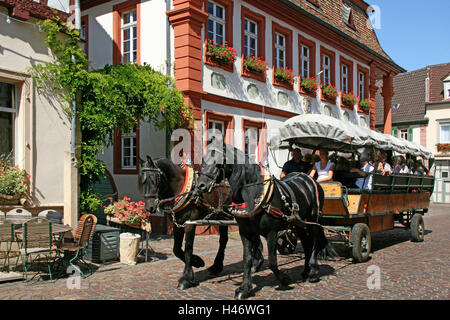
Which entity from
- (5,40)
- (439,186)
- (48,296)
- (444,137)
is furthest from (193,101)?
(444,137)

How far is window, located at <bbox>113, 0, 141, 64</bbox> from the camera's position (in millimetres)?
13039

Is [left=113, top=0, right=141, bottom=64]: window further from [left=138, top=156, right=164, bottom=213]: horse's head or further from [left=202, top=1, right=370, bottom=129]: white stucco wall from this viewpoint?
[left=138, top=156, right=164, bottom=213]: horse's head

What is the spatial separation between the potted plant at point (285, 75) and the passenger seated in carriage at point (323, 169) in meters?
7.18

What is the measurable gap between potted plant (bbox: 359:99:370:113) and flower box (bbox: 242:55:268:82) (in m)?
8.45

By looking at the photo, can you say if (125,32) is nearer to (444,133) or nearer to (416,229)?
(416,229)

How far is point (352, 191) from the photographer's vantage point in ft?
26.1

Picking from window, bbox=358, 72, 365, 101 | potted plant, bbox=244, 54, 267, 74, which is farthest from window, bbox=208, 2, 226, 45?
window, bbox=358, 72, 365, 101

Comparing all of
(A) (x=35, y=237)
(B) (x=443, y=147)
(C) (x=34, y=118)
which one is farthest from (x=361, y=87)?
(A) (x=35, y=237)

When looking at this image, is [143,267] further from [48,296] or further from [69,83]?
[69,83]

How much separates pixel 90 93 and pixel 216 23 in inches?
207

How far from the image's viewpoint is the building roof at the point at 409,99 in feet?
107

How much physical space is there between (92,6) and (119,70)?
529cm

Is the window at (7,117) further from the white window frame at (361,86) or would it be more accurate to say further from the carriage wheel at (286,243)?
the white window frame at (361,86)

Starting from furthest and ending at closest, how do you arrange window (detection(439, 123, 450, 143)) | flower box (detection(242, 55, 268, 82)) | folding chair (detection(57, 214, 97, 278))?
1. window (detection(439, 123, 450, 143))
2. flower box (detection(242, 55, 268, 82))
3. folding chair (detection(57, 214, 97, 278))
